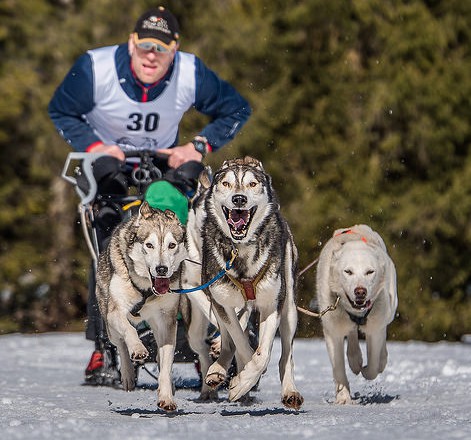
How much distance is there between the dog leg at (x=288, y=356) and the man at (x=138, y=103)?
1.29 meters

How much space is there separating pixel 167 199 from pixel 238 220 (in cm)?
78

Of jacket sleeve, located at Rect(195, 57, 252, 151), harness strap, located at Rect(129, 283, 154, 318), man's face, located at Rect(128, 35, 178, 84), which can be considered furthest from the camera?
jacket sleeve, located at Rect(195, 57, 252, 151)

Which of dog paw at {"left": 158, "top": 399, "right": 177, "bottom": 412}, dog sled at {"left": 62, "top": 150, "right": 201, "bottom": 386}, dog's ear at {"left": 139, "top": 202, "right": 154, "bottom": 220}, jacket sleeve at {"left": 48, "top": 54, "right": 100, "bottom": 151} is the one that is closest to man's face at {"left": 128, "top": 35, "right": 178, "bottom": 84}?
jacket sleeve at {"left": 48, "top": 54, "right": 100, "bottom": 151}

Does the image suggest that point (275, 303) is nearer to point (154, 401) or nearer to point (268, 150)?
point (154, 401)

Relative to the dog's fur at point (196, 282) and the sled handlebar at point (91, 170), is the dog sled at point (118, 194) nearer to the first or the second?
the sled handlebar at point (91, 170)

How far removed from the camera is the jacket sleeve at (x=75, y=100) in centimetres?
656

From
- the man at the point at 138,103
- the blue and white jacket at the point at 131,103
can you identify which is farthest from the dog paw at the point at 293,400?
the blue and white jacket at the point at 131,103

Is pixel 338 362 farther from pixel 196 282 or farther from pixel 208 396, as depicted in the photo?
pixel 196 282

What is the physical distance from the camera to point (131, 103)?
6621 millimetres

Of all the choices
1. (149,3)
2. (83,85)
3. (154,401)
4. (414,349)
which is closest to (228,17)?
(149,3)

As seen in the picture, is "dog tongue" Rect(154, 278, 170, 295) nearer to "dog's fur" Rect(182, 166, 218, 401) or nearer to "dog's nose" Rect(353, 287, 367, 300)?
"dog's fur" Rect(182, 166, 218, 401)

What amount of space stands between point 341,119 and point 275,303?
12.6 m

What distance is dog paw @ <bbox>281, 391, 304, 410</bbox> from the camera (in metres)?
5.00

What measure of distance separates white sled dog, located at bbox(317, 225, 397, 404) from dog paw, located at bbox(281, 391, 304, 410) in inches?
33.7
